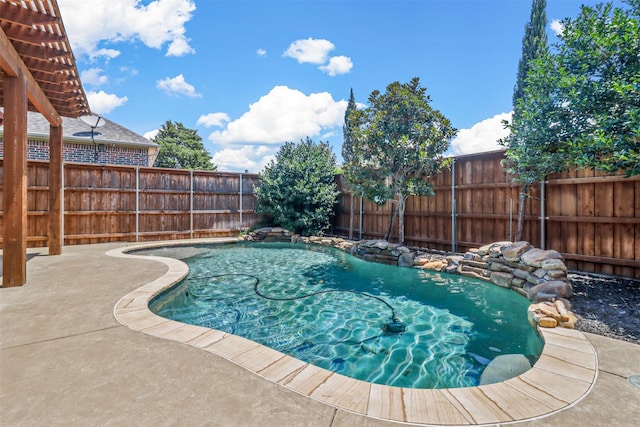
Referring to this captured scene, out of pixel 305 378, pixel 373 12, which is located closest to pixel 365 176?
pixel 373 12

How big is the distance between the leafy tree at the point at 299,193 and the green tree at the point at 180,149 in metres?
12.8

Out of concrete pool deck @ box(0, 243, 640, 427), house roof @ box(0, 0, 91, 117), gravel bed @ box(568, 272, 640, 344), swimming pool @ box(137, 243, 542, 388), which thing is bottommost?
swimming pool @ box(137, 243, 542, 388)

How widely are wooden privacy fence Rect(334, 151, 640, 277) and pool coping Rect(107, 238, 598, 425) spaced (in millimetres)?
3341

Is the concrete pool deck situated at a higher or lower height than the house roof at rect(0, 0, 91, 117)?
lower

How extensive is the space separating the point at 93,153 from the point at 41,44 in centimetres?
1066

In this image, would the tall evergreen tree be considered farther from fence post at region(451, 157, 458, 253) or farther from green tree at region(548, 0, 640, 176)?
green tree at region(548, 0, 640, 176)

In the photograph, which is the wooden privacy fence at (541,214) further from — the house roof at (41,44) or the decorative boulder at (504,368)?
the house roof at (41,44)

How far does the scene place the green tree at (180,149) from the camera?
20969mm

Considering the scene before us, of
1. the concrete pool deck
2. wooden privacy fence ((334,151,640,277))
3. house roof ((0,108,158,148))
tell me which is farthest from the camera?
house roof ((0,108,158,148))

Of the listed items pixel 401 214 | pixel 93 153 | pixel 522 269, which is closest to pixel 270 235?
pixel 401 214

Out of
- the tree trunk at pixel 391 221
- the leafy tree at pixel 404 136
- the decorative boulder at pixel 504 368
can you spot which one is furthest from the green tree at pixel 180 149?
the decorative boulder at pixel 504 368

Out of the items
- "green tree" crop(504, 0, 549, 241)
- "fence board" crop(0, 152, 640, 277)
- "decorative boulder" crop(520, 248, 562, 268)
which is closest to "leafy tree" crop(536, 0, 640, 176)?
"green tree" crop(504, 0, 549, 241)

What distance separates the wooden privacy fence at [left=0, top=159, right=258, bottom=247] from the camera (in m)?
8.07

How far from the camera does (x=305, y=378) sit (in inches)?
74.2
